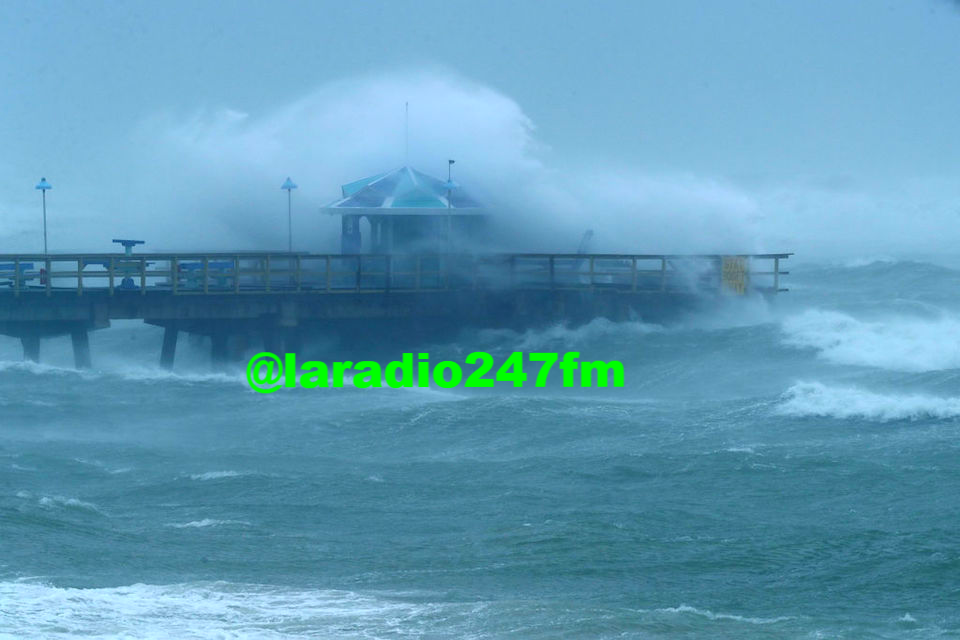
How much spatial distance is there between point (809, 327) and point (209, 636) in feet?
67.6

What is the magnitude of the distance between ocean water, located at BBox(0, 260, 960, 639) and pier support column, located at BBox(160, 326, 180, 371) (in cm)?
166

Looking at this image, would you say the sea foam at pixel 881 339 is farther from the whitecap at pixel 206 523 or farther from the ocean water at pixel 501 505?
the whitecap at pixel 206 523

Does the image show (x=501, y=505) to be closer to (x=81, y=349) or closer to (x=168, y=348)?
(x=168, y=348)

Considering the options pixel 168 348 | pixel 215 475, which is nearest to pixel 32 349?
pixel 168 348

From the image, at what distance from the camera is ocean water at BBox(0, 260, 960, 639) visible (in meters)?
10.9

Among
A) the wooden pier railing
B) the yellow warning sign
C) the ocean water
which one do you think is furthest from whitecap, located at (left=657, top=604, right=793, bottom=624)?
the yellow warning sign

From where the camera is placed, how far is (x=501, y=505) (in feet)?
48.4

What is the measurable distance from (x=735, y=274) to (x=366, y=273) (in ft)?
27.3

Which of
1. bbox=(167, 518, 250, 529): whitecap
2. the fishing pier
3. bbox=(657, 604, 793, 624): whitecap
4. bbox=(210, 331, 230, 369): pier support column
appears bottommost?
bbox=(657, 604, 793, 624): whitecap

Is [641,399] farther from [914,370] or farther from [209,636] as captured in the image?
[209,636]

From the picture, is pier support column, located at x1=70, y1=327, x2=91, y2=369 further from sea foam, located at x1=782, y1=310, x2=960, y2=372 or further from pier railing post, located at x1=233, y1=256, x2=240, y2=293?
sea foam, located at x1=782, y1=310, x2=960, y2=372

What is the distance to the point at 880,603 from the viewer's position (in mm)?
11305

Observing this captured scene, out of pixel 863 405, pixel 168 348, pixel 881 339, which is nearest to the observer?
pixel 863 405

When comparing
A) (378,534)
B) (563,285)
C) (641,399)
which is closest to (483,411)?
(641,399)
